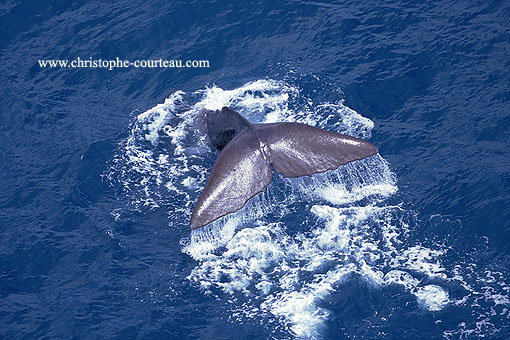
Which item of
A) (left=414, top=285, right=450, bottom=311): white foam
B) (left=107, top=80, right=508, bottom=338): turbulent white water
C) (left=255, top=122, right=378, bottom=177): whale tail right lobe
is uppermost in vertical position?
(left=255, top=122, right=378, bottom=177): whale tail right lobe

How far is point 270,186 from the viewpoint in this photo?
22828mm

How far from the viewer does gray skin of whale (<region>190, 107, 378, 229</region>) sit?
18.5 metres

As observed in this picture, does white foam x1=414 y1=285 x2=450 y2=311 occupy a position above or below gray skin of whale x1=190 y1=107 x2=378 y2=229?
below

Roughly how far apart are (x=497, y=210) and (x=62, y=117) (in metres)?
16.4

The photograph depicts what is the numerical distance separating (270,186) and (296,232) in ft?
7.33

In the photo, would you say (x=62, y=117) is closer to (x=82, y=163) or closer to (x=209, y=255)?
(x=82, y=163)

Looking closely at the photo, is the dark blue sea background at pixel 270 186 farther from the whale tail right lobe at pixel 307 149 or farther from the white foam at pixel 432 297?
the whale tail right lobe at pixel 307 149

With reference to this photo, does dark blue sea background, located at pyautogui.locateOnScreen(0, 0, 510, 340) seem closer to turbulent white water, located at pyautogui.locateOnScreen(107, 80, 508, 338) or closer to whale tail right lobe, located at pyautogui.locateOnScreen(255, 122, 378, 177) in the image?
turbulent white water, located at pyautogui.locateOnScreen(107, 80, 508, 338)

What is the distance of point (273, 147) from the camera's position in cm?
1956

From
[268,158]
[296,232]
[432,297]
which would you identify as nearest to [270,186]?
[296,232]

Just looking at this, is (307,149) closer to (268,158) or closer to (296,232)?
(268,158)

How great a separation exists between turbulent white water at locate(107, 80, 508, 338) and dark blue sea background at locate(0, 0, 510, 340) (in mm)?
55

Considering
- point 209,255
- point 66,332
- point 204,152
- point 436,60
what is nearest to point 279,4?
point 436,60

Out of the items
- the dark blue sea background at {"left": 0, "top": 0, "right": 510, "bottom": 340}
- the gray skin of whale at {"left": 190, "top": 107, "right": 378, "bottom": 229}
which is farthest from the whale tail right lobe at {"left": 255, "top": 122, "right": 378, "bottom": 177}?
the dark blue sea background at {"left": 0, "top": 0, "right": 510, "bottom": 340}
